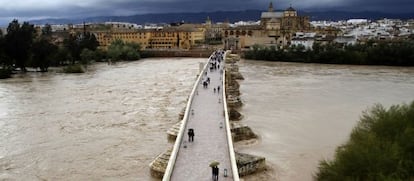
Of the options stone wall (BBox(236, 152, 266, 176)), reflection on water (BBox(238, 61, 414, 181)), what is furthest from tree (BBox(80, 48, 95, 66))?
stone wall (BBox(236, 152, 266, 176))

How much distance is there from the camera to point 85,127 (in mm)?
15594

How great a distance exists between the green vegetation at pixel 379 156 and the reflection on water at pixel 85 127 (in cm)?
388

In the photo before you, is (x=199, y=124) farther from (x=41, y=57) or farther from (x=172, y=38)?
(x=172, y=38)

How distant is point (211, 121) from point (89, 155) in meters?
3.14

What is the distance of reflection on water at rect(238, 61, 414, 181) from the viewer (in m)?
12.1

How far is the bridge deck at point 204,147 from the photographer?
8312 millimetres

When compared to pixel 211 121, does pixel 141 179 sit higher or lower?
lower

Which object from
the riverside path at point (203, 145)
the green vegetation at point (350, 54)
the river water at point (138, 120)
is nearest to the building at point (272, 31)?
the green vegetation at point (350, 54)

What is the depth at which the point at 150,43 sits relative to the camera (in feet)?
216

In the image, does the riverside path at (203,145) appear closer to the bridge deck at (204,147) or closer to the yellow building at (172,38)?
the bridge deck at (204,147)

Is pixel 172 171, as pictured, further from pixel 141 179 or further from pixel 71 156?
pixel 71 156

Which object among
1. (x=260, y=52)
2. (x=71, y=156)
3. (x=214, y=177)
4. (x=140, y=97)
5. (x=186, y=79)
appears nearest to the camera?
(x=214, y=177)

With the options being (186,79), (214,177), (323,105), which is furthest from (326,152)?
(186,79)

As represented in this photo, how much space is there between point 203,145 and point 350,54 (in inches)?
1402
